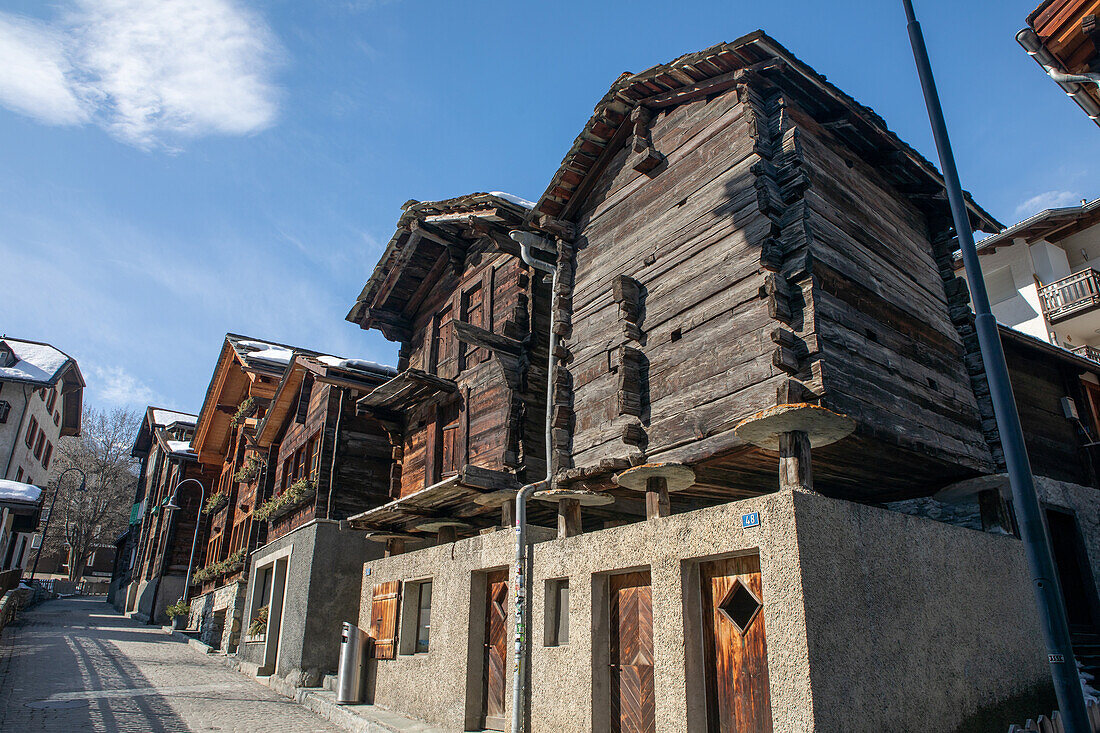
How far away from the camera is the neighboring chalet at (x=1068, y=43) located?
790cm

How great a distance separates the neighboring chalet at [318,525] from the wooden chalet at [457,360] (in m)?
0.89

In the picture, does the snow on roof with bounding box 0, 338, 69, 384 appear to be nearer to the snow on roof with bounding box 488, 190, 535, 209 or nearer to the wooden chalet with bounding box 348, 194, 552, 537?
the wooden chalet with bounding box 348, 194, 552, 537

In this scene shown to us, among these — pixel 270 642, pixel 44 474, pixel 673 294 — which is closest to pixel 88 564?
pixel 44 474

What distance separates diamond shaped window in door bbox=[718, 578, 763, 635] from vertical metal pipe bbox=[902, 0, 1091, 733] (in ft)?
7.79

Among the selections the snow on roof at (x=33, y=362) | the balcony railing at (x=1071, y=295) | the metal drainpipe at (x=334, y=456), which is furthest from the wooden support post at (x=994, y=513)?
the snow on roof at (x=33, y=362)

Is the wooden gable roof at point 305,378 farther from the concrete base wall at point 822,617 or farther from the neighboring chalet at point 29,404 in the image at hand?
the neighboring chalet at point 29,404

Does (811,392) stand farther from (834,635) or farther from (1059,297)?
(1059,297)

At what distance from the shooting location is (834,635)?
19.9 ft

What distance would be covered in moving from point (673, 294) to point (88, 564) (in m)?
79.8

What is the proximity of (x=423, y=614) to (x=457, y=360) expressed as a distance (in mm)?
5164

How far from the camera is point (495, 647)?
1036cm

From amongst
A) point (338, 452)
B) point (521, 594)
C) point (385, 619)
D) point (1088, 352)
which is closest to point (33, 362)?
point (338, 452)

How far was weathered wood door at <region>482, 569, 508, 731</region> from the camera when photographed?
10.0 m

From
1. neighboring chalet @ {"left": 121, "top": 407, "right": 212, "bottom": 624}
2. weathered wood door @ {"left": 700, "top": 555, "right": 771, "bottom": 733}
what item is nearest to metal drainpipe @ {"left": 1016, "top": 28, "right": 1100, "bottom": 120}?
weathered wood door @ {"left": 700, "top": 555, "right": 771, "bottom": 733}
